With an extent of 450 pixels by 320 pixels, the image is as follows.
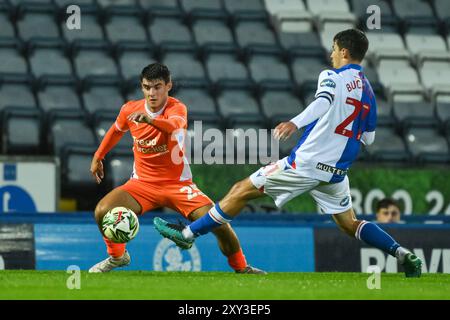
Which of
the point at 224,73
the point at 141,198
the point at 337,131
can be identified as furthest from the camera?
the point at 224,73

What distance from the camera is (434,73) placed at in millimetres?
17438

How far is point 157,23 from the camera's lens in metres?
16.9

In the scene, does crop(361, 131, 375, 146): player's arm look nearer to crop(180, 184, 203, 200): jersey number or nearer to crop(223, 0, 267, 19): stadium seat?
crop(180, 184, 203, 200): jersey number

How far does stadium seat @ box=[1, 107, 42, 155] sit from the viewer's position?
44.9 feet

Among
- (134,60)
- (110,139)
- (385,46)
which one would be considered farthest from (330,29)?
(110,139)

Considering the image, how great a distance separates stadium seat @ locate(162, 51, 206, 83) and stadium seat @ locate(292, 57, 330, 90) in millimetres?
1437

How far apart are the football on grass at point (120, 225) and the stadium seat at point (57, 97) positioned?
19.4 ft

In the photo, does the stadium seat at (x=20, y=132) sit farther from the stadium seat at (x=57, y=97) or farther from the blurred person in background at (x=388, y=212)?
the blurred person in background at (x=388, y=212)

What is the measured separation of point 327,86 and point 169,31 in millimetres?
8813

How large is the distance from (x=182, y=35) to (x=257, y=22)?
1.36 m

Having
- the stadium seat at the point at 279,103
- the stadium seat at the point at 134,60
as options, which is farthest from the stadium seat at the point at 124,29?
the stadium seat at the point at 279,103

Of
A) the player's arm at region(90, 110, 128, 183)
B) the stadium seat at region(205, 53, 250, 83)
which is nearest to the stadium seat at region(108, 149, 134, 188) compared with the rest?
the stadium seat at region(205, 53, 250, 83)
